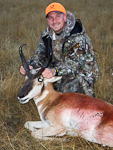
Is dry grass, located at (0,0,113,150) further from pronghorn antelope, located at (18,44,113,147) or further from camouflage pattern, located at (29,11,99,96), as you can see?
camouflage pattern, located at (29,11,99,96)

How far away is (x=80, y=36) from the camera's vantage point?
3396mm

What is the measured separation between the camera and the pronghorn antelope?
2293mm

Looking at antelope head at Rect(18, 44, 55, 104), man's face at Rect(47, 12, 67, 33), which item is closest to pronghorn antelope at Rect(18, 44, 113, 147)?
antelope head at Rect(18, 44, 55, 104)

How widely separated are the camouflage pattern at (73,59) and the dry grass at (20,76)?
19.1 inches

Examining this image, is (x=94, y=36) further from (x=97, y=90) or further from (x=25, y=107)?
(x=25, y=107)

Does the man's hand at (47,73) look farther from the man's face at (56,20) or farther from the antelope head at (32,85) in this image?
the man's face at (56,20)

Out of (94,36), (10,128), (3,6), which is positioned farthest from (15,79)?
(3,6)

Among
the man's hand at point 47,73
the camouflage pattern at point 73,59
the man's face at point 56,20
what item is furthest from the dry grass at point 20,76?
the man's face at point 56,20

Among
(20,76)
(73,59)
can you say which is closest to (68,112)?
(73,59)

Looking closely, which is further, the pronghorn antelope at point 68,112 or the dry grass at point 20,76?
the dry grass at point 20,76

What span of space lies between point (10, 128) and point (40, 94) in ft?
2.91

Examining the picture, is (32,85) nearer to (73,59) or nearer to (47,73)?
(47,73)

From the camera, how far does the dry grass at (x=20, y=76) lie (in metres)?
2.65

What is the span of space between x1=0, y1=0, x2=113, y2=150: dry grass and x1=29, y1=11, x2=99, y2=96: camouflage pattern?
48 centimetres
